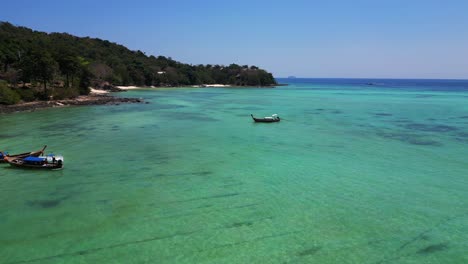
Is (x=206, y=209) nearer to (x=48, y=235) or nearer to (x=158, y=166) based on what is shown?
(x=48, y=235)

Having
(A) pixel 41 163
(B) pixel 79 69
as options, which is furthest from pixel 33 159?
(B) pixel 79 69

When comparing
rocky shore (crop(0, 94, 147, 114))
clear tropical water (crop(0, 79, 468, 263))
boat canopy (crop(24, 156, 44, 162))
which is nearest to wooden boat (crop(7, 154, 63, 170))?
boat canopy (crop(24, 156, 44, 162))

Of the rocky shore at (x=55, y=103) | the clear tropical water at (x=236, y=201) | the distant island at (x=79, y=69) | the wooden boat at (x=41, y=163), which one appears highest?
the distant island at (x=79, y=69)

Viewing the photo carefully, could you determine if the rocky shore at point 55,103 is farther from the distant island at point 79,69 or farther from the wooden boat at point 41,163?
the wooden boat at point 41,163

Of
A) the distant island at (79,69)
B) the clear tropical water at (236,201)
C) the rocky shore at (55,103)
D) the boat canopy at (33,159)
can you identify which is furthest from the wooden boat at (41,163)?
the distant island at (79,69)

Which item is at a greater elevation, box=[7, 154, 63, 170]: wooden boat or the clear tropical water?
box=[7, 154, 63, 170]: wooden boat

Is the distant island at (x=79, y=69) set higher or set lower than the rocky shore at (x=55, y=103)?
higher

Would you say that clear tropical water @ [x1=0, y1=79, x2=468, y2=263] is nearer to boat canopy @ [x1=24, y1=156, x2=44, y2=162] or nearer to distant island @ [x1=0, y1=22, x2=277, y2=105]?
boat canopy @ [x1=24, y1=156, x2=44, y2=162]
